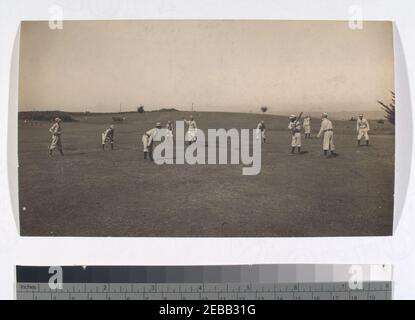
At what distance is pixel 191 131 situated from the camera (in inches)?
76.1

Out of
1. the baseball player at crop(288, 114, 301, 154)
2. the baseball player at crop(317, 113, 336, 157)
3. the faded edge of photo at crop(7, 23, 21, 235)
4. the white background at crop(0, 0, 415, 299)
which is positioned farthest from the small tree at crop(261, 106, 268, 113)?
the faded edge of photo at crop(7, 23, 21, 235)

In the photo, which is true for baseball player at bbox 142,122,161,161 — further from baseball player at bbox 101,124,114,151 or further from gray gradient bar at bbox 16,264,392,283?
gray gradient bar at bbox 16,264,392,283

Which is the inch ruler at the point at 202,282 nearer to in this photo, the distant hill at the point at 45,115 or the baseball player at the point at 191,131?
the baseball player at the point at 191,131

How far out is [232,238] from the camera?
196 centimetres

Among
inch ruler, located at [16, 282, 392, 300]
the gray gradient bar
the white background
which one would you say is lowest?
inch ruler, located at [16, 282, 392, 300]

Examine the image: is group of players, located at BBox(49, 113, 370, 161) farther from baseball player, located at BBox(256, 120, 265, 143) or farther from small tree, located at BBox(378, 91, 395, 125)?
small tree, located at BBox(378, 91, 395, 125)

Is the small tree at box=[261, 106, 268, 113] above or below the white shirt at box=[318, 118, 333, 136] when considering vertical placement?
above

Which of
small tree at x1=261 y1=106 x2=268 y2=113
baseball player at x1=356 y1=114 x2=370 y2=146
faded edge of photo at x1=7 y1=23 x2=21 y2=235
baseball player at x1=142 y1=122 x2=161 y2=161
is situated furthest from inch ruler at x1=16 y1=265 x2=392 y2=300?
small tree at x1=261 y1=106 x2=268 y2=113

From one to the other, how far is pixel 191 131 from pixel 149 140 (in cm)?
23

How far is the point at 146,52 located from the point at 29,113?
27.3 inches

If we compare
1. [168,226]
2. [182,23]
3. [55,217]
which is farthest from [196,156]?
[55,217]

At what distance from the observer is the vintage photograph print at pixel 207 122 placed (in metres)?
1.93

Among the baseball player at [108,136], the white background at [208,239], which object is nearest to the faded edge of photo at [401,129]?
the white background at [208,239]

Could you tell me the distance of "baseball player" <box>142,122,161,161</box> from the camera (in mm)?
1925
